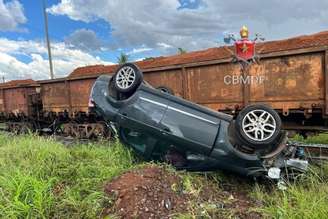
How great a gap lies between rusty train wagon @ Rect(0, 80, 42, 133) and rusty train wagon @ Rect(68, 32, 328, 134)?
8.15 metres

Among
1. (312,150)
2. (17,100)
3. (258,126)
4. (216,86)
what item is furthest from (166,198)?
(17,100)

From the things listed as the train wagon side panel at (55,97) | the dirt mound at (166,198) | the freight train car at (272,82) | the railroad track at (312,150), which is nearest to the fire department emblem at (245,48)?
the freight train car at (272,82)

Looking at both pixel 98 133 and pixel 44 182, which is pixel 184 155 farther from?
pixel 98 133

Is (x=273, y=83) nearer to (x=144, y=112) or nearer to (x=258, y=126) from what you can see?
(x=258, y=126)

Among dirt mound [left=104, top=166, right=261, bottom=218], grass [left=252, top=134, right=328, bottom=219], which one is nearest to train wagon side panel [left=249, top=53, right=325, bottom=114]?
grass [left=252, top=134, right=328, bottom=219]

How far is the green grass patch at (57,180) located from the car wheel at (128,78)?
1120 millimetres

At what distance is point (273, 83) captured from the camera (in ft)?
25.8

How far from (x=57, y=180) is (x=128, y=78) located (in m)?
1.78

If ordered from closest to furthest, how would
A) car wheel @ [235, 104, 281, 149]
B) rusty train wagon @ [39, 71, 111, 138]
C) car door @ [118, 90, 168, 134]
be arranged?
car wheel @ [235, 104, 281, 149], car door @ [118, 90, 168, 134], rusty train wagon @ [39, 71, 111, 138]

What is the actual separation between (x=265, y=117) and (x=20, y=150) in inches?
168

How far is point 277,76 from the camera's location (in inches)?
307

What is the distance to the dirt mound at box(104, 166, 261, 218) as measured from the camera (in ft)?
11.2

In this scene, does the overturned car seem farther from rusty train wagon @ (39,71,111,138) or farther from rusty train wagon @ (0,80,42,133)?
rusty train wagon @ (0,80,42,133)

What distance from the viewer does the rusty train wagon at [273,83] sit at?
727 cm
